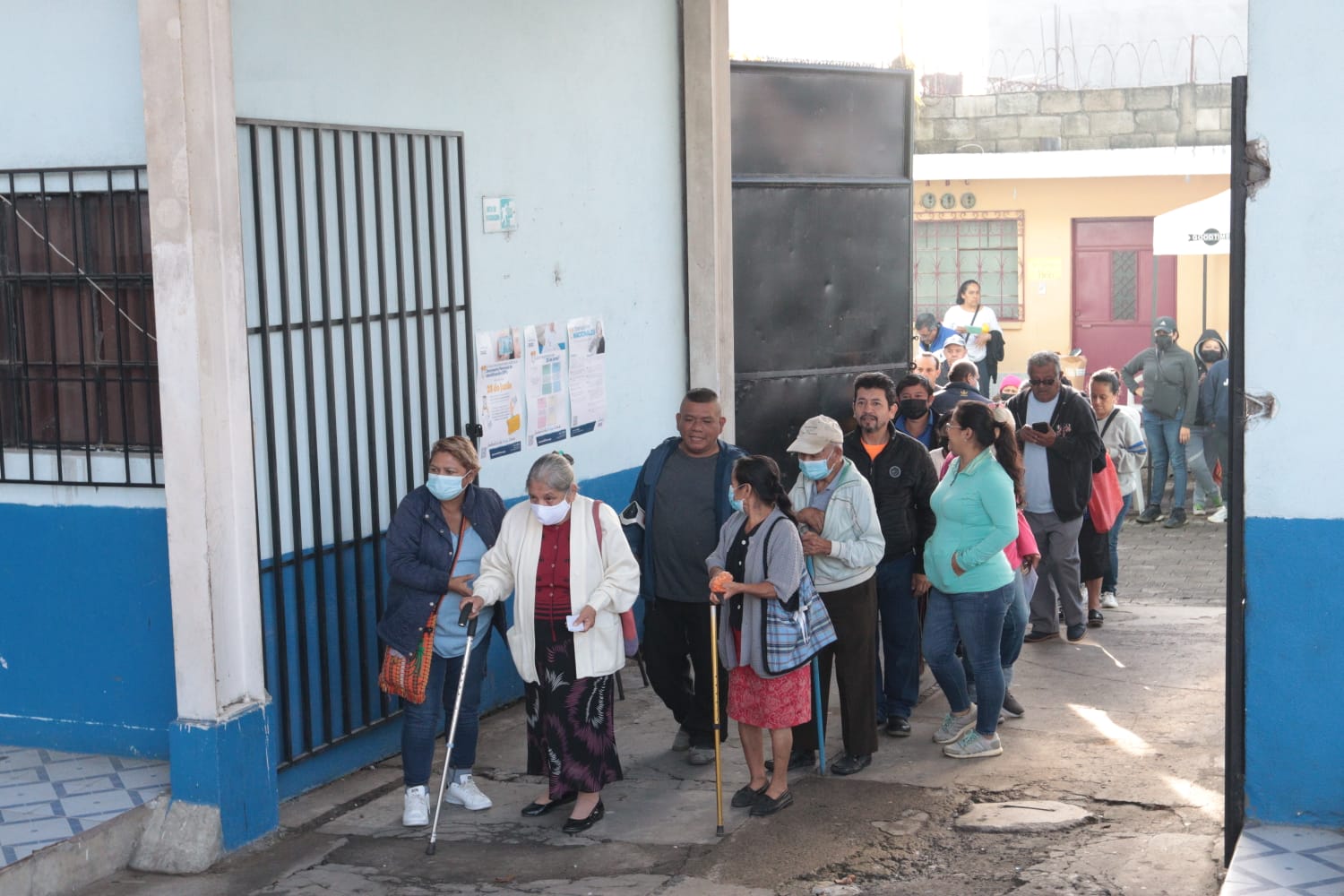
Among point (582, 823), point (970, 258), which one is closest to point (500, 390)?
point (582, 823)

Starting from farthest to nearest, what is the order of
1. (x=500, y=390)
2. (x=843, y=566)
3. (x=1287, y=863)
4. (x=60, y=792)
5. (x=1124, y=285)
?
(x=1124, y=285) → (x=500, y=390) → (x=843, y=566) → (x=60, y=792) → (x=1287, y=863)

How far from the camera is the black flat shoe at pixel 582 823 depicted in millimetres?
6418

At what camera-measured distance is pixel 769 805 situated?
654cm

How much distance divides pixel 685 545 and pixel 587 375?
2049 millimetres

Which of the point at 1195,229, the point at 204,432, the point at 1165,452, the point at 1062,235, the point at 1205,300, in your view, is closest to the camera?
the point at 204,432

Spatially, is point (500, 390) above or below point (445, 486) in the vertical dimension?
above

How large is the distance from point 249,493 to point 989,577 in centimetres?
316

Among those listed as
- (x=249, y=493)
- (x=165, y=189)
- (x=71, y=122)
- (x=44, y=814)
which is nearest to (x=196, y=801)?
(x=44, y=814)

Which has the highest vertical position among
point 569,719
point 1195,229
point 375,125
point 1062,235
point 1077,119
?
point 1077,119

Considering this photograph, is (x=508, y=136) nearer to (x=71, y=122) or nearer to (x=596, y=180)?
(x=596, y=180)

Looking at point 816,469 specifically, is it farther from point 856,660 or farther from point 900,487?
point 856,660

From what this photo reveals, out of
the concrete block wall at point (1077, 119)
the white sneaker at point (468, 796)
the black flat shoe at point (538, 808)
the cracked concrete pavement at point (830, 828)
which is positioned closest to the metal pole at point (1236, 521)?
the cracked concrete pavement at point (830, 828)

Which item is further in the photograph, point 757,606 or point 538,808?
point 538,808

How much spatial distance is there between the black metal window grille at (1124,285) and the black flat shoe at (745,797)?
15878mm
